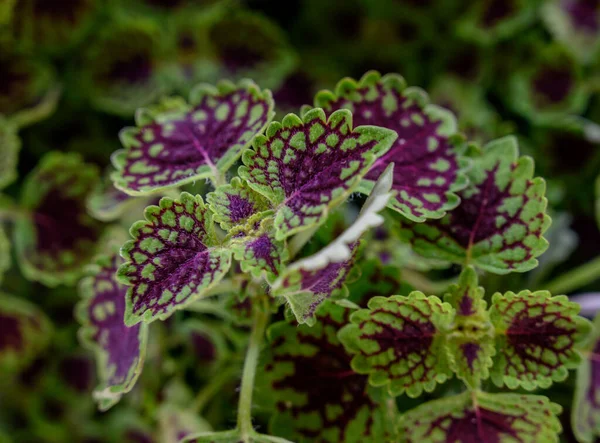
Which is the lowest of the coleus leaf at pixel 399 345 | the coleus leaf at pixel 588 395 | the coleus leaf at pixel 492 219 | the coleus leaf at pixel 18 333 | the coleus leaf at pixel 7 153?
the coleus leaf at pixel 18 333

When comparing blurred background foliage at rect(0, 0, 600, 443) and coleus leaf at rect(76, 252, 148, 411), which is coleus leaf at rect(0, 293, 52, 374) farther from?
coleus leaf at rect(76, 252, 148, 411)

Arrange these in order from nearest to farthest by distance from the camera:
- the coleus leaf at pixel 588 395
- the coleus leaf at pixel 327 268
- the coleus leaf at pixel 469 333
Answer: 1. the coleus leaf at pixel 327 268
2. the coleus leaf at pixel 469 333
3. the coleus leaf at pixel 588 395

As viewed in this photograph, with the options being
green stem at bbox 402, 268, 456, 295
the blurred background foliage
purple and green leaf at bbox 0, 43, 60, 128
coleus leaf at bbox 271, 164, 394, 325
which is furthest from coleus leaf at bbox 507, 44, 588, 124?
purple and green leaf at bbox 0, 43, 60, 128

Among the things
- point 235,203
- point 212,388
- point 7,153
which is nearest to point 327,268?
point 235,203

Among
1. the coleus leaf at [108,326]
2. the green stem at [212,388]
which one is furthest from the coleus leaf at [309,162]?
the green stem at [212,388]

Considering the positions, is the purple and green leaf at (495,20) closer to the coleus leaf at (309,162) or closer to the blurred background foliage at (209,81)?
the blurred background foliage at (209,81)

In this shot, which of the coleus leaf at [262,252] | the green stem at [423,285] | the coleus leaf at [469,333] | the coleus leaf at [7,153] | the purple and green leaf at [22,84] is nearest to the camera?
the coleus leaf at [262,252]
